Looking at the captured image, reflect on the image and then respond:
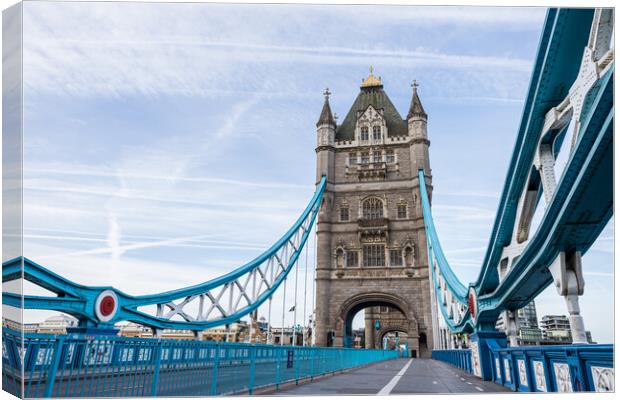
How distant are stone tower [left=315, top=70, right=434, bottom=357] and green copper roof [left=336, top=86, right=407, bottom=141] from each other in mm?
86

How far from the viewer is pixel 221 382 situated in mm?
5492

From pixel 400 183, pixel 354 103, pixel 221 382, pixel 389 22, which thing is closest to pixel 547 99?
pixel 389 22

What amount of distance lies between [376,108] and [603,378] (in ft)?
101

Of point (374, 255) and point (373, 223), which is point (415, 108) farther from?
point (374, 255)

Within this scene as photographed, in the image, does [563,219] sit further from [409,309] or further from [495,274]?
[409,309]

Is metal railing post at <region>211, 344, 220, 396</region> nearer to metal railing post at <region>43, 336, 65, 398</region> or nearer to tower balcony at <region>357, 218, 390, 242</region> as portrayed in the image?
metal railing post at <region>43, 336, 65, 398</region>

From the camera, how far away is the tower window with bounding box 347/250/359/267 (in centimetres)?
2850

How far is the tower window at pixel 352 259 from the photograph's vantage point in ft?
93.5

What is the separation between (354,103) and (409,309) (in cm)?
1672

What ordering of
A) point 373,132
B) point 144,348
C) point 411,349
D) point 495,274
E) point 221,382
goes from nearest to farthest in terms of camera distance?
point 144,348 < point 221,382 < point 495,274 < point 411,349 < point 373,132

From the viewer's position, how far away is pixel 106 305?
25.0 ft

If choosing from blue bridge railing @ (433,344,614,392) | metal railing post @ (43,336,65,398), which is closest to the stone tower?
blue bridge railing @ (433,344,614,392)

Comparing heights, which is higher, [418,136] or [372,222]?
[418,136]

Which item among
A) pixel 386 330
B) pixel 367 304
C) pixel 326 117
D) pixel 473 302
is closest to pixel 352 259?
pixel 367 304
